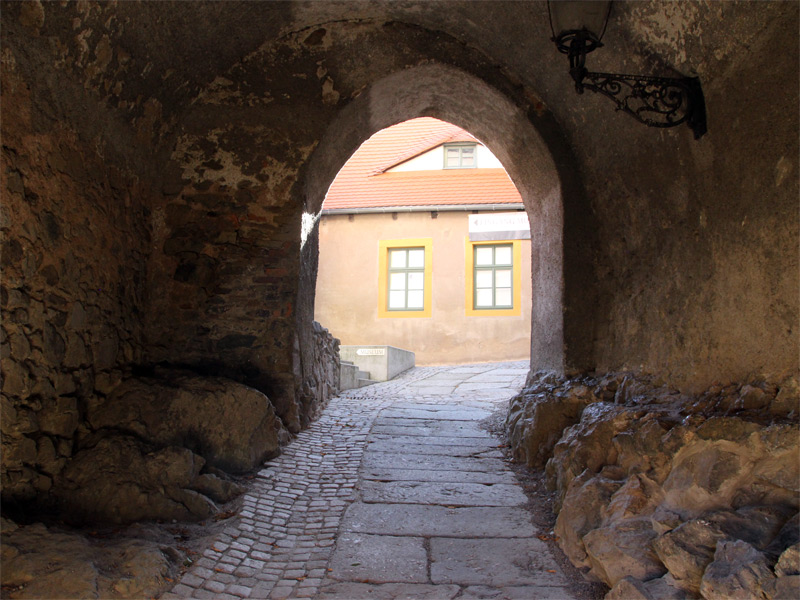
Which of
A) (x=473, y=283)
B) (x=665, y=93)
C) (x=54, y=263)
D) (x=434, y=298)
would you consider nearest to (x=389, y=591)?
(x=54, y=263)

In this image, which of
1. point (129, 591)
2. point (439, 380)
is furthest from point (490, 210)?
point (129, 591)

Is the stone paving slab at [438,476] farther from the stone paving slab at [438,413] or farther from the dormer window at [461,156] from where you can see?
the dormer window at [461,156]

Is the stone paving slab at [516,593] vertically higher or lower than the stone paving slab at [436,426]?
lower

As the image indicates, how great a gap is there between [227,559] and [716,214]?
2.78m

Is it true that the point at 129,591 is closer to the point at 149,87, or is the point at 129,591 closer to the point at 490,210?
the point at 149,87

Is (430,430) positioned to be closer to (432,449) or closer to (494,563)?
(432,449)

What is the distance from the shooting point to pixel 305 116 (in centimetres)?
484

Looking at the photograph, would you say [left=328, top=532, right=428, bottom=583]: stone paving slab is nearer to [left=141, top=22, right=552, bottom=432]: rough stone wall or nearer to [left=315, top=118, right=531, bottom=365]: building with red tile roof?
[left=141, top=22, right=552, bottom=432]: rough stone wall

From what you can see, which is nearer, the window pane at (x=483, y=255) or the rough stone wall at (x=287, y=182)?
the rough stone wall at (x=287, y=182)

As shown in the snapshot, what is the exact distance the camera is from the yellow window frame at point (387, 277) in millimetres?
14367

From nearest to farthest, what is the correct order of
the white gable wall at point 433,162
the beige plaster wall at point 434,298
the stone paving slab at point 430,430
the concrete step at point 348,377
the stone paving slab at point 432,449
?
the stone paving slab at point 432,449 → the stone paving slab at point 430,430 → the concrete step at point 348,377 → the beige plaster wall at point 434,298 → the white gable wall at point 433,162

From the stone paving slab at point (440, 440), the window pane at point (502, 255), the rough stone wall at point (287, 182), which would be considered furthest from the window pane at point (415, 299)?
the stone paving slab at point (440, 440)

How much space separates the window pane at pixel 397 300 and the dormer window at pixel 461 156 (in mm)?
3287

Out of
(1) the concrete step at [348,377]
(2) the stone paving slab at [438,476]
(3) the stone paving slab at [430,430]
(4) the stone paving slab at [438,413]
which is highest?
(1) the concrete step at [348,377]
